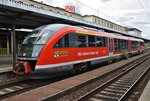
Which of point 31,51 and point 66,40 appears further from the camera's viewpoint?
point 66,40

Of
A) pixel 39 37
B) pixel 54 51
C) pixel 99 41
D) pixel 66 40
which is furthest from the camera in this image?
pixel 99 41

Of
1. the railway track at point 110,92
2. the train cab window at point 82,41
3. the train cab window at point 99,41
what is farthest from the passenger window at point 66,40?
the train cab window at point 99,41

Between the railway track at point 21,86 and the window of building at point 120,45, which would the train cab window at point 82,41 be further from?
the window of building at point 120,45

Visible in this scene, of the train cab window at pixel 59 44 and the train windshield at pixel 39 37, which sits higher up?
the train windshield at pixel 39 37

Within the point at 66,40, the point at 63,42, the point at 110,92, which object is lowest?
the point at 110,92

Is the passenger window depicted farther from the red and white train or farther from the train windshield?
the train windshield

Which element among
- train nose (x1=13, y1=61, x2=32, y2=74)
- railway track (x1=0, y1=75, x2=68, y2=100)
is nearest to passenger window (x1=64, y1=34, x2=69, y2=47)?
railway track (x1=0, y1=75, x2=68, y2=100)

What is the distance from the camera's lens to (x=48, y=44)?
37.8ft

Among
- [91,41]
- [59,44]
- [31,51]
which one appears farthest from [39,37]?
[91,41]

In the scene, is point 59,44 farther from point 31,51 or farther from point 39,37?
point 31,51

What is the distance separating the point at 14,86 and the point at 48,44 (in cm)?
273

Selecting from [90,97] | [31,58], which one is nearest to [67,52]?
[31,58]

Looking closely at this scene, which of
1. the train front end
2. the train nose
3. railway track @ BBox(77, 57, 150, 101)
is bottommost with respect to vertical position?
railway track @ BBox(77, 57, 150, 101)

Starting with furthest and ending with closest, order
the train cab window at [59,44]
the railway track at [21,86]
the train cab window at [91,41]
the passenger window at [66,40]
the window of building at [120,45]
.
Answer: the window of building at [120,45] → the train cab window at [91,41] → the passenger window at [66,40] → the train cab window at [59,44] → the railway track at [21,86]
